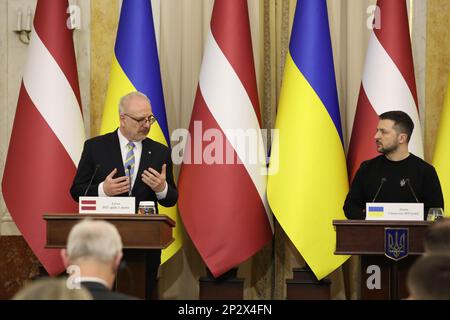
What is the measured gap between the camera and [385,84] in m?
6.70

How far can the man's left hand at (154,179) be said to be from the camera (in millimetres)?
5246

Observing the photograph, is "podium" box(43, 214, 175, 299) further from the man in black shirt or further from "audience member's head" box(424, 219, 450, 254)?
"audience member's head" box(424, 219, 450, 254)

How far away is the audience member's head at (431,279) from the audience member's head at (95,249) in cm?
98

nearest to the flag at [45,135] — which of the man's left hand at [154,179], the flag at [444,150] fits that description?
the man's left hand at [154,179]

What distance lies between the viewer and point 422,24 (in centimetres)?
737

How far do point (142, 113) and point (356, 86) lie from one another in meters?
2.47

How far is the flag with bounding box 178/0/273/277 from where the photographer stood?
6.59 m

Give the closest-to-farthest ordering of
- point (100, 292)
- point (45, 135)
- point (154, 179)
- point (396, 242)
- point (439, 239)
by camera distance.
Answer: point (100, 292), point (439, 239), point (396, 242), point (154, 179), point (45, 135)

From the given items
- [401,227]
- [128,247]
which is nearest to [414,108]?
[401,227]

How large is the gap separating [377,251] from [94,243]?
8.57ft

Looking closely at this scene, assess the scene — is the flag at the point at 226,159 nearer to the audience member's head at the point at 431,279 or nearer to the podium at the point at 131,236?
the podium at the point at 131,236

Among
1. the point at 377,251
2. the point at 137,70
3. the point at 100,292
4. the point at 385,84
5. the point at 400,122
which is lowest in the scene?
the point at 100,292

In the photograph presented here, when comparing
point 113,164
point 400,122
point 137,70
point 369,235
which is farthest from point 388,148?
point 137,70

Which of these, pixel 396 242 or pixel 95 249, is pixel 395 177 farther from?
pixel 95 249
